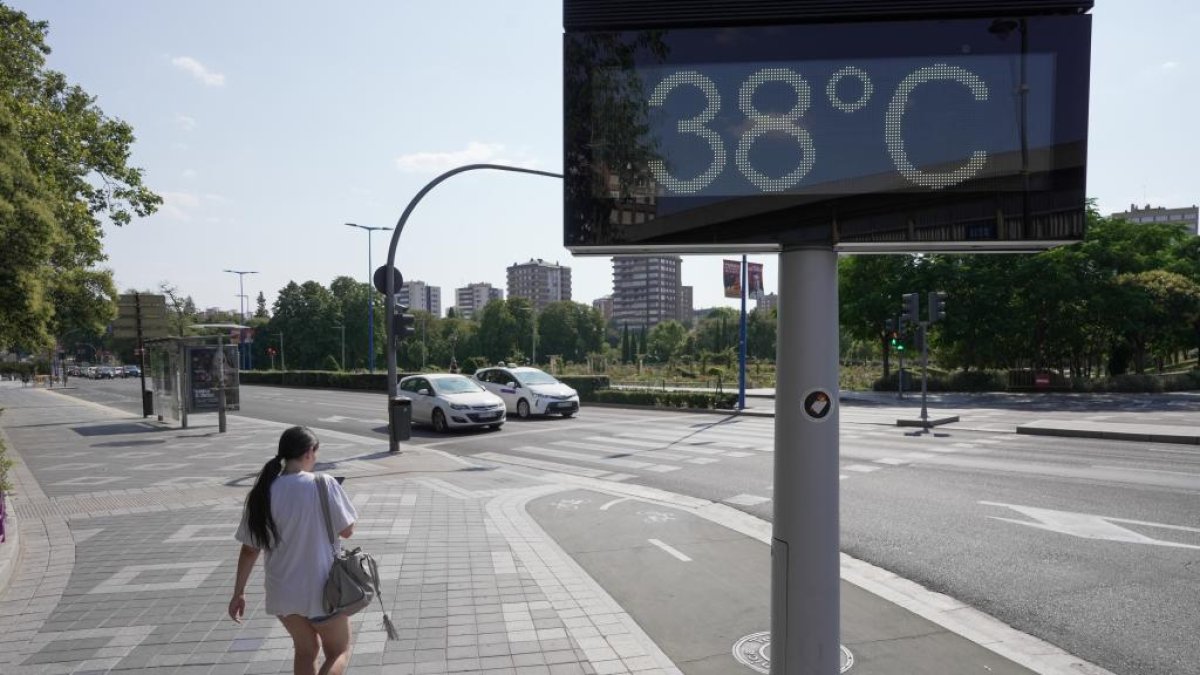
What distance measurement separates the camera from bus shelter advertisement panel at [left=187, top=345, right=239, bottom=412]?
1922 centimetres

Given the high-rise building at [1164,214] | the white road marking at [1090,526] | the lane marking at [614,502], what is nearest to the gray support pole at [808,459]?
the white road marking at [1090,526]

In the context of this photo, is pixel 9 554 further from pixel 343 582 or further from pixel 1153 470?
pixel 1153 470

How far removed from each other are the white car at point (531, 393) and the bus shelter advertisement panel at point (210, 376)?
282 inches

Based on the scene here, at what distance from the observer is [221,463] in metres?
12.6

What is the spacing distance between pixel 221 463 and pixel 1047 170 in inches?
525

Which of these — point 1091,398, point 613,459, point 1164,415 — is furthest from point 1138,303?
point 613,459

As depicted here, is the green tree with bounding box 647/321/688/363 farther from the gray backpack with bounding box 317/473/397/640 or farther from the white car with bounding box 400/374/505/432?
the gray backpack with bounding box 317/473/397/640

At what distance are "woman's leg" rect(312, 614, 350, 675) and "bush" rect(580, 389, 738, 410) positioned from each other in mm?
22807

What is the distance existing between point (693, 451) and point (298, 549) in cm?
1158

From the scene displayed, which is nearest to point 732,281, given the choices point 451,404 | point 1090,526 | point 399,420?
point 451,404

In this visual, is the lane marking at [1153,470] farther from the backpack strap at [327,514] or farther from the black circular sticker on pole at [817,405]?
the backpack strap at [327,514]

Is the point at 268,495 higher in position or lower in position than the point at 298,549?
higher

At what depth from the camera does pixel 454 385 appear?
64.4ft

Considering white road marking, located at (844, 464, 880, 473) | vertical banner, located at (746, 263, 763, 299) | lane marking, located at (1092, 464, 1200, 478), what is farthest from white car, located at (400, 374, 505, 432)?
lane marking, located at (1092, 464, 1200, 478)
